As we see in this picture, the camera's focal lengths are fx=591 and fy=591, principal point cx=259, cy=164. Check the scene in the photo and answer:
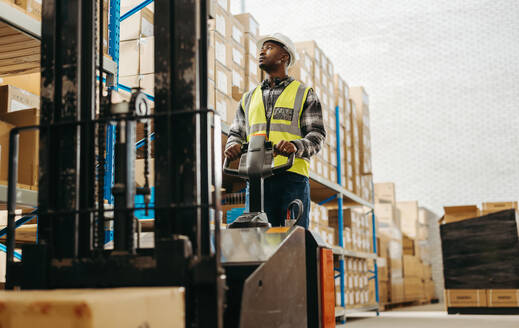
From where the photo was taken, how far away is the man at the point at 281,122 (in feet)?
9.91

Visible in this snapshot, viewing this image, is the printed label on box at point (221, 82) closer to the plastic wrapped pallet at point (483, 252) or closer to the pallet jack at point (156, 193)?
the pallet jack at point (156, 193)

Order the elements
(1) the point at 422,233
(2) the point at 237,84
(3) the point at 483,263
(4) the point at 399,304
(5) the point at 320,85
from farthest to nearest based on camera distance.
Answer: (1) the point at 422,233, (4) the point at 399,304, (3) the point at 483,263, (5) the point at 320,85, (2) the point at 237,84

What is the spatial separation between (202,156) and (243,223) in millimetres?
793

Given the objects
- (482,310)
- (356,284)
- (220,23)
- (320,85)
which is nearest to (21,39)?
(220,23)

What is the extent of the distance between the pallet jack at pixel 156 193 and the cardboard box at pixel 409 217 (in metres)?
9.75

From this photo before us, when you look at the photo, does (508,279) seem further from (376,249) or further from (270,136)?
(270,136)

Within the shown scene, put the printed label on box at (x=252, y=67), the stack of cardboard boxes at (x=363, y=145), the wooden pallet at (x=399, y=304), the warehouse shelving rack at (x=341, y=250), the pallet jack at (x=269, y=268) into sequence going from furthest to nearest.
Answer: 1. the wooden pallet at (x=399, y=304)
2. the stack of cardboard boxes at (x=363, y=145)
3. the warehouse shelving rack at (x=341, y=250)
4. the printed label on box at (x=252, y=67)
5. the pallet jack at (x=269, y=268)

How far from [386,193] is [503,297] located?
3.30 metres

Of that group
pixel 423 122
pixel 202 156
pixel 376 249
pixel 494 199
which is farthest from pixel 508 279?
pixel 202 156

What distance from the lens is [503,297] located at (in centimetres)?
802

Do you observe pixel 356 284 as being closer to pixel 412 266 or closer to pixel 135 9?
pixel 412 266

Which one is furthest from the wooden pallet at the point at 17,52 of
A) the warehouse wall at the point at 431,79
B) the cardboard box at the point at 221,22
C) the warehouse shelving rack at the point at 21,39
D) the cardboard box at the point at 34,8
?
the warehouse wall at the point at 431,79

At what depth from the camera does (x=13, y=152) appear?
190 cm

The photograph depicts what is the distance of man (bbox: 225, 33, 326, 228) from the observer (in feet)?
9.91
